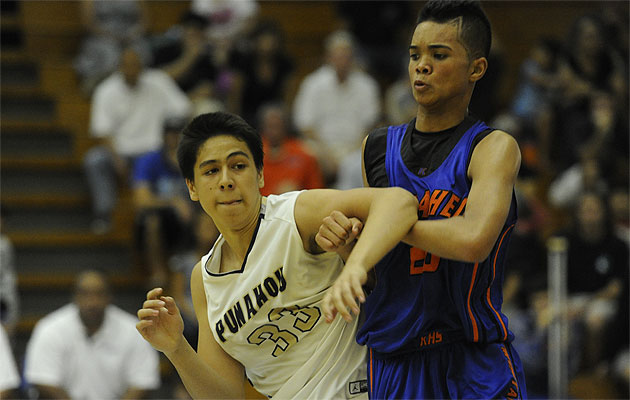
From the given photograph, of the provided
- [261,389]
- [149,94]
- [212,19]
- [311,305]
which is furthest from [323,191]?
[212,19]

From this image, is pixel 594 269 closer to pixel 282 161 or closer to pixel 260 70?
pixel 282 161

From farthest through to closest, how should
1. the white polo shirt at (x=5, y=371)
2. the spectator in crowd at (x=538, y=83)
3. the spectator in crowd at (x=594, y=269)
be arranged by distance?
the spectator in crowd at (x=538, y=83) → the spectator in crowd at (x=594, y=269) → the white polo shirt at (x=5, y=371)

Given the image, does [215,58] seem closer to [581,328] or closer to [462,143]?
[581,328]

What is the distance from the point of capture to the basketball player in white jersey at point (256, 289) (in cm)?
319

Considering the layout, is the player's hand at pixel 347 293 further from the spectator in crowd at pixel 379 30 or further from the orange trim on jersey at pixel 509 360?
the spectator in crowd at pixel 379 30

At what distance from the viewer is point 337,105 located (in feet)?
30.4

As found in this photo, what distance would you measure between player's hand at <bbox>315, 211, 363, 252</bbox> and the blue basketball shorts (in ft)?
1.65

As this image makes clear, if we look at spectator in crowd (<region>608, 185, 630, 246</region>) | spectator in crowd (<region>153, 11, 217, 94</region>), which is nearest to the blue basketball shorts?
spectator in crowd (<region>608, 185, 630, 246</region>)

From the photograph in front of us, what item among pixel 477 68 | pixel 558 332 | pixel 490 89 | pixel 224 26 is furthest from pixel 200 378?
pixel 490 89

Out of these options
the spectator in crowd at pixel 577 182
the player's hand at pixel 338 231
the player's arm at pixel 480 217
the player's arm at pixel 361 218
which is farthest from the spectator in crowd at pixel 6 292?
the player's arm at pixel 480 217

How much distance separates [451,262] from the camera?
298cm

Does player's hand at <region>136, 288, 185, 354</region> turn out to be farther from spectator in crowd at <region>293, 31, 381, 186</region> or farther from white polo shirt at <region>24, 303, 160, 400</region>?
spectator in crowd at <region>293, 31, 381, 186</region>

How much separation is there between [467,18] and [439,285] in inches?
35.9

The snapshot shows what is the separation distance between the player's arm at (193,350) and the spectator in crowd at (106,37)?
6.73 metres
